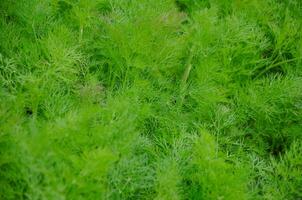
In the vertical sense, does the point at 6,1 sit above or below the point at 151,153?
above

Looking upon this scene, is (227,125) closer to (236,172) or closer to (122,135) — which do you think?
(236,172)

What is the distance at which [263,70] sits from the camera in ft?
8.05

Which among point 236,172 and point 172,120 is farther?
point 172,120

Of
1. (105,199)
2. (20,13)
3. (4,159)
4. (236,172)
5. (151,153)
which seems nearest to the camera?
(4,159)

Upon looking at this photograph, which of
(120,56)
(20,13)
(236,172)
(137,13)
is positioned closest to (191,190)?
(236,172)

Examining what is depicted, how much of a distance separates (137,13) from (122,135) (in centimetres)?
80

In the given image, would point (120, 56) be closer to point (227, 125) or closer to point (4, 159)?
point (227, 125)

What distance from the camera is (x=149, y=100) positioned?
2090 mm

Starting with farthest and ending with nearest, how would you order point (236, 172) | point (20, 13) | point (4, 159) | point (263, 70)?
point (263, 70), point (20, 13), point (236, 172), point (4, 159)

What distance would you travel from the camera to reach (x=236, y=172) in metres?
1.76

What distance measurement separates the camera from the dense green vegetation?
1489 mm

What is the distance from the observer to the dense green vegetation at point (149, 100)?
1.49 m

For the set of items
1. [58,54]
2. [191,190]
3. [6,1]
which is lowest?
[191,190]

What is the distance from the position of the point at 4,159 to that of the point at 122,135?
448 millimetres
